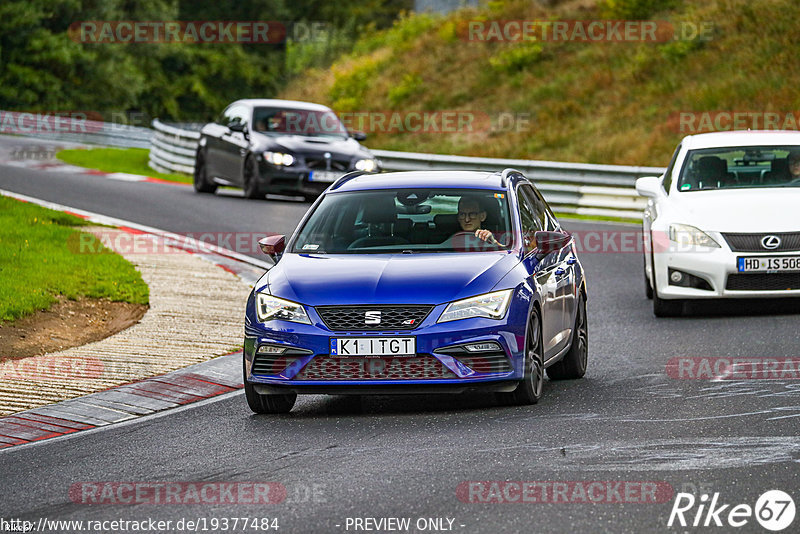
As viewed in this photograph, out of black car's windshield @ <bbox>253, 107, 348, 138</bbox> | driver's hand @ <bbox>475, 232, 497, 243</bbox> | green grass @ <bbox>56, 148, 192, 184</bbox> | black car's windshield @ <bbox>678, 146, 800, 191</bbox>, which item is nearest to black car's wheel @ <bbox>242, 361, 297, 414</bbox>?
driver's hand @ <bbox>475, 232, 497, 243</bbox>

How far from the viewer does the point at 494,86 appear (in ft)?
133

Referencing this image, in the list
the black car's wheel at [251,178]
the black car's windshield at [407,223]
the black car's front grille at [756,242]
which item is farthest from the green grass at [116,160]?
the black car's windshield at [407,223]

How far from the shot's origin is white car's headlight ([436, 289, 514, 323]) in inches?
350

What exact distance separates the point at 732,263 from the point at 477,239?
166 inches

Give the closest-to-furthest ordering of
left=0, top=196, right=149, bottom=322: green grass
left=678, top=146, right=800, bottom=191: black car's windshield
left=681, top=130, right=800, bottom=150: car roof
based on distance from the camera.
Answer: left=0, top=196, right=149, bottom=322: green grass, left=678, top=146, right=800, bottom=191: black car's windshield, left=681, top=130, right=800, bottom=150: car roof

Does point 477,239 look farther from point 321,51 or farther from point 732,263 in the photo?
point 321,51

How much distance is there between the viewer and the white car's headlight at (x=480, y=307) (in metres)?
8.90

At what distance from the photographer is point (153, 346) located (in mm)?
11641

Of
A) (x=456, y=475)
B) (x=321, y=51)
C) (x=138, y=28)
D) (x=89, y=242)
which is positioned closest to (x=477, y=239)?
(x=456, y=475)

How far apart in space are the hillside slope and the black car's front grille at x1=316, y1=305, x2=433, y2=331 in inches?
842

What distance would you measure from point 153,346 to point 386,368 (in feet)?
11.2

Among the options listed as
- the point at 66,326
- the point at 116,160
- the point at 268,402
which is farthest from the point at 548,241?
the point at 116,160

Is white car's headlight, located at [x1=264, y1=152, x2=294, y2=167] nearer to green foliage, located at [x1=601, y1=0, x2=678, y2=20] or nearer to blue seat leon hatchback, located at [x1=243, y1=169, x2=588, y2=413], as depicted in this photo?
blue seat leon hatchback, located at [x1=243, y1=169, x2=588, y2=413]

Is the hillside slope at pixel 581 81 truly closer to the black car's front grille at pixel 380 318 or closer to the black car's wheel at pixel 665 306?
Answer: the black car's wheel at pixel 665 306
